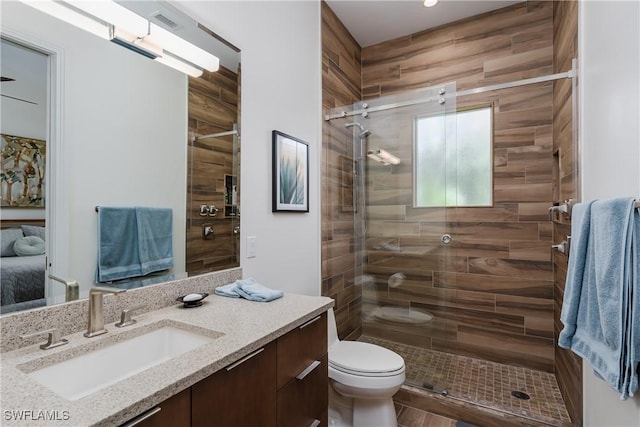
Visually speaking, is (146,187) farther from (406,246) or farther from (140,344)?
(406,246)

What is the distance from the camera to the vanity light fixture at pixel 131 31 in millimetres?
960

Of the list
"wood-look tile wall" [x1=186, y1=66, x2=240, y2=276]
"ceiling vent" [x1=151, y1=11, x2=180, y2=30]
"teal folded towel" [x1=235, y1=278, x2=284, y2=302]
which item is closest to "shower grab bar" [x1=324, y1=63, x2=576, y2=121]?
"wood-look tile wall" [x1=186, y1=66, x2=240, y2=276]

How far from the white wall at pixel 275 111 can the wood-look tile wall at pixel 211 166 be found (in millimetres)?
80

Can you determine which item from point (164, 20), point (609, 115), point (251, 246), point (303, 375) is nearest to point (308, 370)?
point (303, 375)

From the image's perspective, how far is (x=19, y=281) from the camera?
2.82ft

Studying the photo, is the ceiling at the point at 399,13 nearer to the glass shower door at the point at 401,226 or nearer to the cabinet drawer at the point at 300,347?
the glass shower door at the point at 401,226

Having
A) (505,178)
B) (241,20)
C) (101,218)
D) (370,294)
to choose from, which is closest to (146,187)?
(101,218)

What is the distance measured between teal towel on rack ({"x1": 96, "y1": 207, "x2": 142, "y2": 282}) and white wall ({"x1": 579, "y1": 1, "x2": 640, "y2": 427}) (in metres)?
1.77

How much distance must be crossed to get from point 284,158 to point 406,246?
1150 millimetres

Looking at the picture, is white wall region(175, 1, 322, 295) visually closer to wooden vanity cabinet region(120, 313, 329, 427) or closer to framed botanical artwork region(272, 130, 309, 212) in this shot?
framed botanical artwork region(272, 130, 309, 212)

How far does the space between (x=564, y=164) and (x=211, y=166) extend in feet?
7.30

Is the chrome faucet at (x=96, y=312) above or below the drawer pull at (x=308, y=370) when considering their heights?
above

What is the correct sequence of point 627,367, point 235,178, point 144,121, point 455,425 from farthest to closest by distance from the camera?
point 455,425 → point 235,178 → point 144,121 → point 627,367

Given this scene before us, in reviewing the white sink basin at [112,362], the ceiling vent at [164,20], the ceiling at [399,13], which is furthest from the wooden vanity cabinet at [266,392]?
the ceiling at [399,13]
